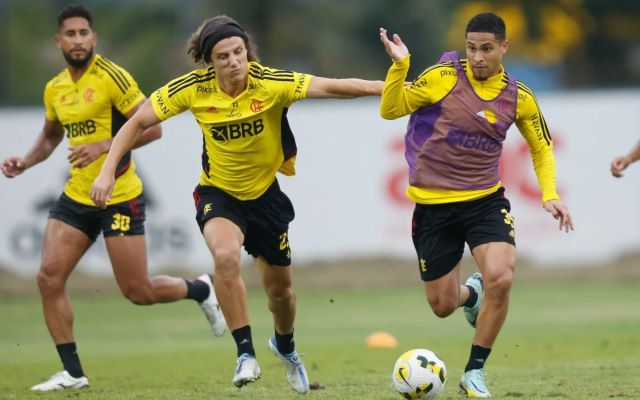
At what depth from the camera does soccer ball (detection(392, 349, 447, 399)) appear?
848 cm

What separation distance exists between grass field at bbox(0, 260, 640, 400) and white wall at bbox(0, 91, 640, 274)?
73cm

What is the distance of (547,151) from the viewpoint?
9.38m

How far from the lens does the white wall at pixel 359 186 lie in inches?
758

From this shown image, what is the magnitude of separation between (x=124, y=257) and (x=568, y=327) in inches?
248

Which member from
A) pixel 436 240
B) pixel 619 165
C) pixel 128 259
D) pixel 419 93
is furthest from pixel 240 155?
pixel 619 165

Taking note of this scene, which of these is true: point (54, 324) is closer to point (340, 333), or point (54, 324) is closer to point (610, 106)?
point (340, 333)

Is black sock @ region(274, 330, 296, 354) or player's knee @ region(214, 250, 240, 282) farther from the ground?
player's knee @ region(214, 250, 240, 282)

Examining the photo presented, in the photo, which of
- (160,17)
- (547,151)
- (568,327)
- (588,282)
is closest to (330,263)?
(588,282)

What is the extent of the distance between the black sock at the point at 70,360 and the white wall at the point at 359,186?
345 inches

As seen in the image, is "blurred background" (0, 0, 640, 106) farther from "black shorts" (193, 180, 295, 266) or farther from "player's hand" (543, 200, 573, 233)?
"player's hand" (543, 200, 573, 233)

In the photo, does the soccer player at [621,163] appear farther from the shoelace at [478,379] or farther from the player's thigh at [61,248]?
the player's thigh at [61,248]

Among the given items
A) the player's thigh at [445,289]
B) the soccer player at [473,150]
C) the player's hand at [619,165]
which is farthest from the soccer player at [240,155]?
the player's hand at [619,165]

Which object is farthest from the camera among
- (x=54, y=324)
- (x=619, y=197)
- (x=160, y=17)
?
(x=160, y=17)

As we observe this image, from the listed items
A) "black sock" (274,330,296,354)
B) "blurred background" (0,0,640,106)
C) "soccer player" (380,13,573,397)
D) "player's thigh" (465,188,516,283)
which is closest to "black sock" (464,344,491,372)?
"soccer player" (380,13,573,397)
